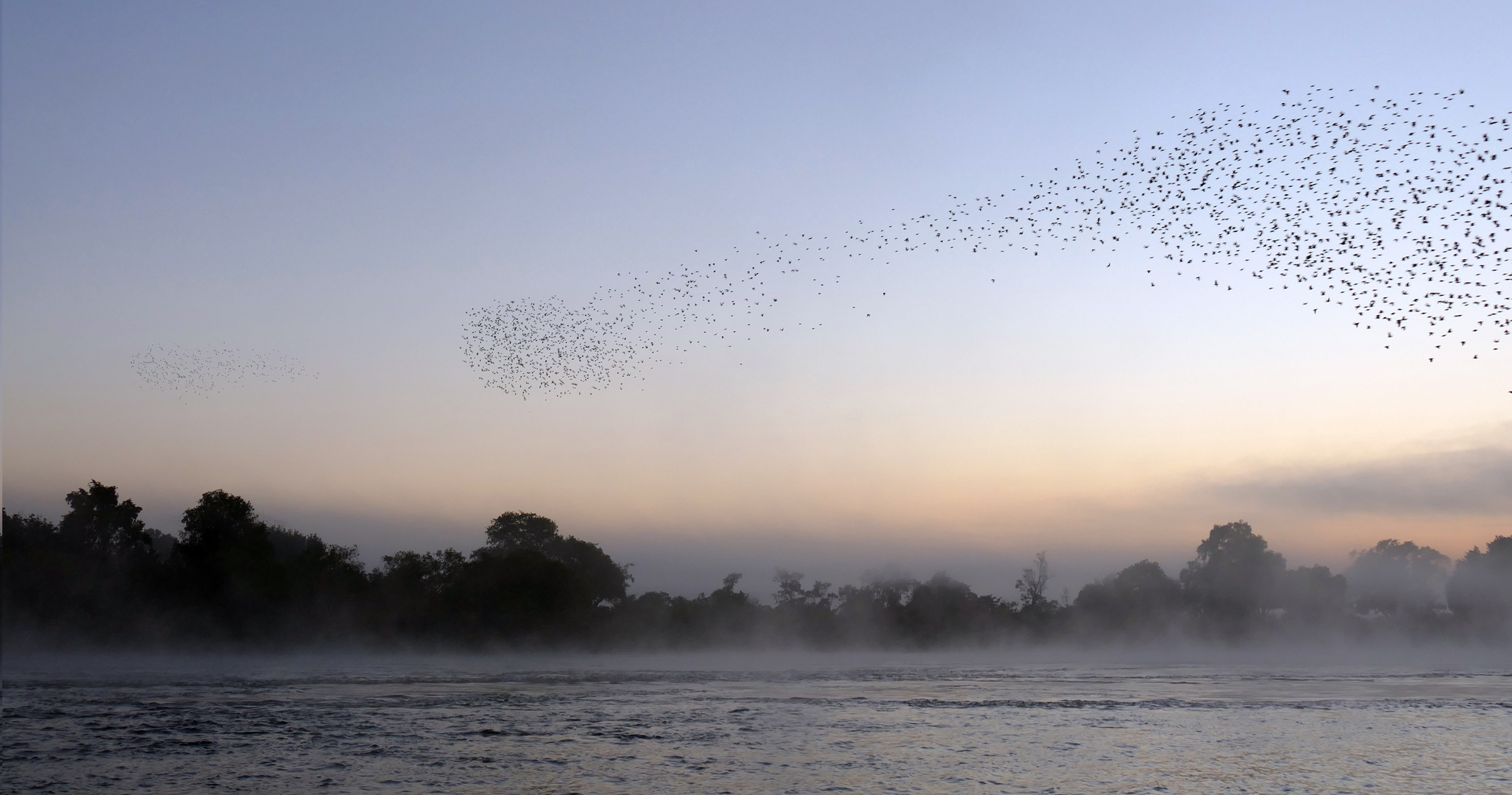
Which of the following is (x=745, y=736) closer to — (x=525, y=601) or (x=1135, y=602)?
(x=525, y=601)

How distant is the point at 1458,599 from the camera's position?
11225 cm

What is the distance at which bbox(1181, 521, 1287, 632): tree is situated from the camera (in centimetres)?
11606

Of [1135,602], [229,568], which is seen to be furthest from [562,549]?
[1135,602]

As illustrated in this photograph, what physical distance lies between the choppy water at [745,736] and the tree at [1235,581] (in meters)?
73.4

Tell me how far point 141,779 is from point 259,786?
87.0 inches

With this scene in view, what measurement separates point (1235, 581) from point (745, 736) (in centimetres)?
10646

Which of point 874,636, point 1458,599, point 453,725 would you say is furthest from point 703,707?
point 1458,599

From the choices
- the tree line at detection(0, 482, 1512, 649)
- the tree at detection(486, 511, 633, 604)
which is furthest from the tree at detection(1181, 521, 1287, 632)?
the tree at detection(486, 511, 633, 604)

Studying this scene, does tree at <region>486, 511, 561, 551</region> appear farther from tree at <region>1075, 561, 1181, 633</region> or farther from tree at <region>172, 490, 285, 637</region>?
tree at <region>1075, 561, 1181, 633</region>

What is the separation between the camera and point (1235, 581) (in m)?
118

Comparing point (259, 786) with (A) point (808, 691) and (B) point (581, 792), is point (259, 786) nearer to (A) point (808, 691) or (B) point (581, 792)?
(B) point (581, 792)

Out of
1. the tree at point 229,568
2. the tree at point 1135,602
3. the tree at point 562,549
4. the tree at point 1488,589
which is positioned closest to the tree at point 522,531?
the tree at point 562,549

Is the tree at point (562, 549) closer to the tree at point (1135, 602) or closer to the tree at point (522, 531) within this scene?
the tree at point (522, 531)

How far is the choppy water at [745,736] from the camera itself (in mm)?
18859
